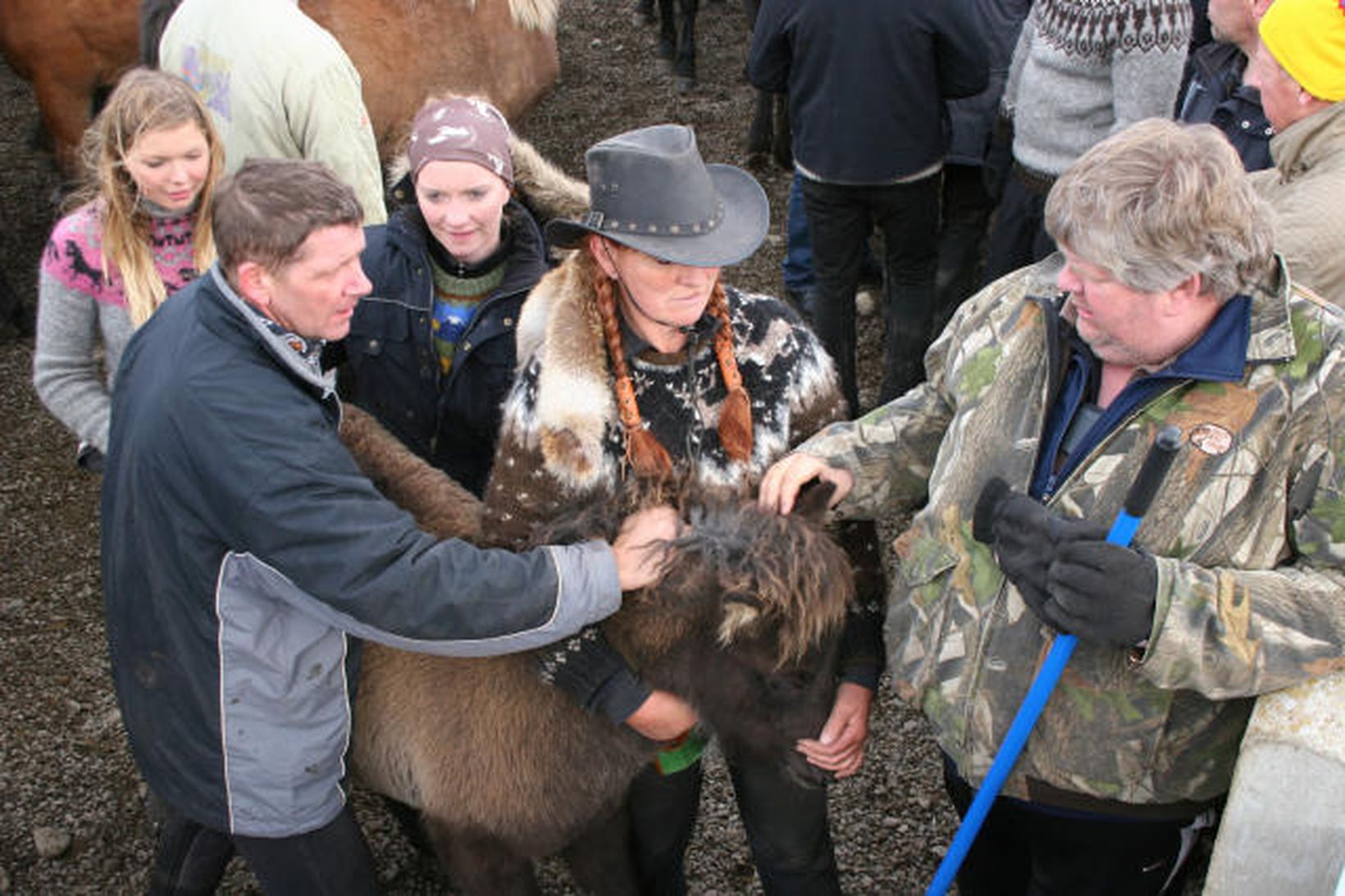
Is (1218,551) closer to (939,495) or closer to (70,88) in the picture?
(939,495)

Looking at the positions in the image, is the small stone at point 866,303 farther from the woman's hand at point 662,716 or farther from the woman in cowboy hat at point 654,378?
the woman's hand at point 662,716

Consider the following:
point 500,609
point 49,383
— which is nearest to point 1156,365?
point 500,609

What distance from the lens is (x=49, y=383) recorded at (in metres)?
3.17

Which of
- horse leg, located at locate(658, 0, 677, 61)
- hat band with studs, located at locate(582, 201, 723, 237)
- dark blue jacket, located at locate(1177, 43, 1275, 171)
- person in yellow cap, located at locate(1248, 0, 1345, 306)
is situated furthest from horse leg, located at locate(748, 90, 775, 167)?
hat band with studs, located at locate(582, 201, 723, 237)

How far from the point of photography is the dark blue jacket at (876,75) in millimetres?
4906

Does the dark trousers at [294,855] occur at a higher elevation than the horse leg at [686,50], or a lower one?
higher

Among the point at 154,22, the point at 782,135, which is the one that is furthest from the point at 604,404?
the point at 782,135

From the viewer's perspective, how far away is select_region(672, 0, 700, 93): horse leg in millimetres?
9273

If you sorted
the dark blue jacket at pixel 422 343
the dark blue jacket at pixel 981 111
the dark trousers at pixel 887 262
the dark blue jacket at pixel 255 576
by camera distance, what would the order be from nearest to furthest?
the dark blue jacket at pixel 255 576, the dark blue jacket at pixel 422 343, the dark trousers at pixel 887 262, the dark blue jacket at pixel 981 111

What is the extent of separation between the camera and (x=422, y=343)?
10.1 feet

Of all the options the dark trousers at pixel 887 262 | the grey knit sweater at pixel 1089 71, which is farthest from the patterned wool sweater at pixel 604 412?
the dark trousers at pixel 887 262

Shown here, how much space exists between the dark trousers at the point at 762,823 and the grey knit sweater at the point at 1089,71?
3.06 metres

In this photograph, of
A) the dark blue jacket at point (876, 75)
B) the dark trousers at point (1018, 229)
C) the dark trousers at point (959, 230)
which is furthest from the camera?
the dark trousers at point (959, 230)

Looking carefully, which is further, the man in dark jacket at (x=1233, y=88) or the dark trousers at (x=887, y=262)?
the dark trousers at (x=887, y=262)
